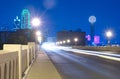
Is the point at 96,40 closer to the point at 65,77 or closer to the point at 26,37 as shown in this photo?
the point at 26,37

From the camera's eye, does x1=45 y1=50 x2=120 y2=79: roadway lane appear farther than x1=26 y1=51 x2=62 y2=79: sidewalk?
Yes

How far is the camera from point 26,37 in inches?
1996

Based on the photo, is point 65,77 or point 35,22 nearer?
point 65,77

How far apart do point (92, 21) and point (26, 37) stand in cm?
14285

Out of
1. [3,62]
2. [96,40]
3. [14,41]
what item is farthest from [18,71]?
[96,40]

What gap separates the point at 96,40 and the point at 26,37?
417 feet

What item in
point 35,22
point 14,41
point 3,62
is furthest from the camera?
point 14,41

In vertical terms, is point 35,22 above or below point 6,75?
above

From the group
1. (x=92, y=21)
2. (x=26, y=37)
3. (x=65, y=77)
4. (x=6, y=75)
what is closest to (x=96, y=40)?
(x=92, y=21)

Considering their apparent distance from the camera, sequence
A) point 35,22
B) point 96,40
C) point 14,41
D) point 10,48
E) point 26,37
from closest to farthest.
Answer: point 10,48, point 35,22, point 14,41, point 26,37, point 96,40

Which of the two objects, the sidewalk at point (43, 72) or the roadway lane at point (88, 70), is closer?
the sidewalk at point (43, 72)

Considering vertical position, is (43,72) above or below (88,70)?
above

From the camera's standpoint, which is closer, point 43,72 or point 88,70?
point 43,72

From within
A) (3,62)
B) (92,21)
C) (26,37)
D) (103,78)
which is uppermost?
(92,21)
